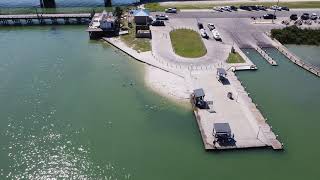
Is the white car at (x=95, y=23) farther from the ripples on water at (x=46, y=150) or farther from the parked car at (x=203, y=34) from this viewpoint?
the ripples on water at (x=46, y=150)

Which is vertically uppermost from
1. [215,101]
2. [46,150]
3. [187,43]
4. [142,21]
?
[142,21]

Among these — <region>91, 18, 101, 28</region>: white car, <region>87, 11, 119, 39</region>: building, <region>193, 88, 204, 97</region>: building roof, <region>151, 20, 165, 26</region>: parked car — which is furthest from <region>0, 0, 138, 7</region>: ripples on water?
<region>193, 88, 204, 97</region>: building roof

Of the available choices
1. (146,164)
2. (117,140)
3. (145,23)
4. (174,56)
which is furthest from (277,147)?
(145,23)

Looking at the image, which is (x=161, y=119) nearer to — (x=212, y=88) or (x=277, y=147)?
(x=212, y=88)

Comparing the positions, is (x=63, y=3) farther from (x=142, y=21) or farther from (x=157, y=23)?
(x=157, y=23)

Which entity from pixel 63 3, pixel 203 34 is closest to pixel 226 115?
pixel 203 34

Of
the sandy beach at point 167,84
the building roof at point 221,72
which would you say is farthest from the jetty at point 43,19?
the building roof at point 221,72

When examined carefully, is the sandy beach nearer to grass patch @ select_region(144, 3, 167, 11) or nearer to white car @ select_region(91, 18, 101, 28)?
white car @ select_region(91, 18, 101, 28)
